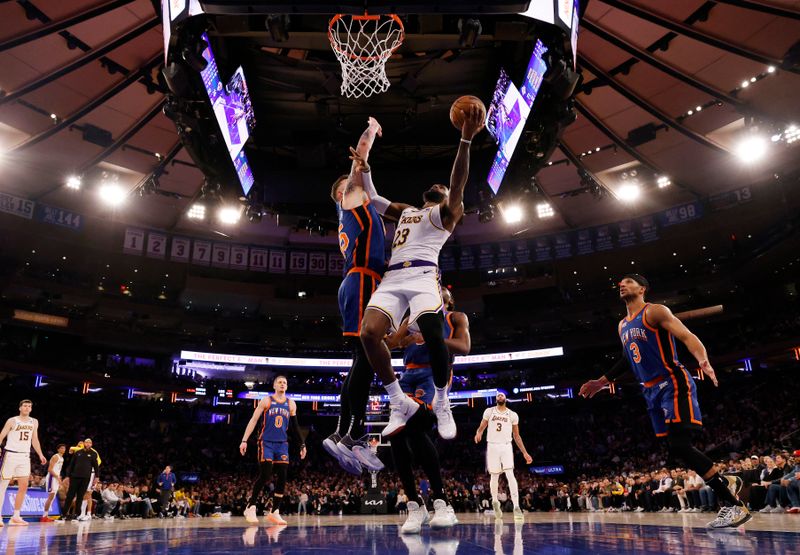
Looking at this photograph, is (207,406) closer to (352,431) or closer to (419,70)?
(419,70)

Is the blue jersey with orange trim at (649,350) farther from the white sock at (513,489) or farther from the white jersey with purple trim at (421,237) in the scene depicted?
the white sock at (513,489)

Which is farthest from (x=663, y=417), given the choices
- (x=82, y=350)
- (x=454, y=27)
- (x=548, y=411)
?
(x=82, y=350)

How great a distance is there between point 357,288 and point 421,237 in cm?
77

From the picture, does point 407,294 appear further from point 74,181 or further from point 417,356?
point 74,181

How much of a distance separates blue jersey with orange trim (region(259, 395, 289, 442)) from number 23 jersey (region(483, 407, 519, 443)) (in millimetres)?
3626

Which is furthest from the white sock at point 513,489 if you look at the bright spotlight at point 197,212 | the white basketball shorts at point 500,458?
the bright spotlight at point 197,212

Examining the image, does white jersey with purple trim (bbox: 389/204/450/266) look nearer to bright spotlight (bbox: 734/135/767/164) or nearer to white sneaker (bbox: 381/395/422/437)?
white sneaker (bbox: 381/395/422/437)

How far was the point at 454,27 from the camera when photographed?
980cm

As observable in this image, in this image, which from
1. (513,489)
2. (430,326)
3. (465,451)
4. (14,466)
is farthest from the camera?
(465,451)

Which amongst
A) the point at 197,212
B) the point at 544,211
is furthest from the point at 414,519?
the point at 197,212

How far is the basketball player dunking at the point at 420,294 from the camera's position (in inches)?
191

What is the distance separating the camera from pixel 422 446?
5902 mm

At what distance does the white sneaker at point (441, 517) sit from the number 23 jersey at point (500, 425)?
16.7 feet

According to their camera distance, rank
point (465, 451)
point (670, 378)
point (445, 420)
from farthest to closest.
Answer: point (465, 451) < point (670, 378) < point (445, 420)
